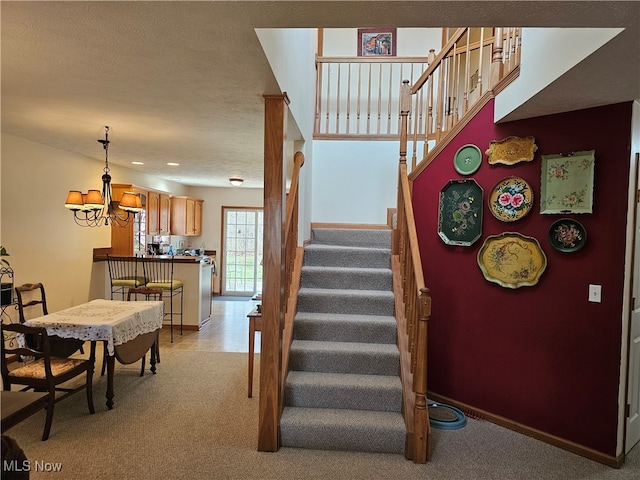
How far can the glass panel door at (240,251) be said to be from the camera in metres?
9.18

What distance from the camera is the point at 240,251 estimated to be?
921cm

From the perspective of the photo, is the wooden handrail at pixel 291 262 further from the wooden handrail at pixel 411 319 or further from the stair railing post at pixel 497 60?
the stair railing post at pixel 497 60

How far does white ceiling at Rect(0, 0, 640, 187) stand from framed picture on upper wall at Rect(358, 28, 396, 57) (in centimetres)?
264

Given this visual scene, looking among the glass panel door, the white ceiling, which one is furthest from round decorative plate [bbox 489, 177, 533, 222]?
the glass panel door

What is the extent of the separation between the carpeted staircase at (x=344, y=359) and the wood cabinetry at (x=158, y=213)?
4.30m

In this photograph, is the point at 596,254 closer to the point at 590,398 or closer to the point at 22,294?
the point at 590,398

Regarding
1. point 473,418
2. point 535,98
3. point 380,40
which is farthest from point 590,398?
point 380,40

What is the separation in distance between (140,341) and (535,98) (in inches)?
141

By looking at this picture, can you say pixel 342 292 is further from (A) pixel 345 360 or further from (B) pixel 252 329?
(B) pixel 252 329

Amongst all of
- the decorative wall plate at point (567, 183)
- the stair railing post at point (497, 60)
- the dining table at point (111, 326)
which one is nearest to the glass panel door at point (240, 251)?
the dining table at point (111, 326)

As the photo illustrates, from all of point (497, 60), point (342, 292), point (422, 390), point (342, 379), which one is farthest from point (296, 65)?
point (422, 390)

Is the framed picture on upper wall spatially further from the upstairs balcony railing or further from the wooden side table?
the wooden side table

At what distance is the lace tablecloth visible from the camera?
312 centimetres

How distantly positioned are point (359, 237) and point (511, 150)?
5.99 feet
